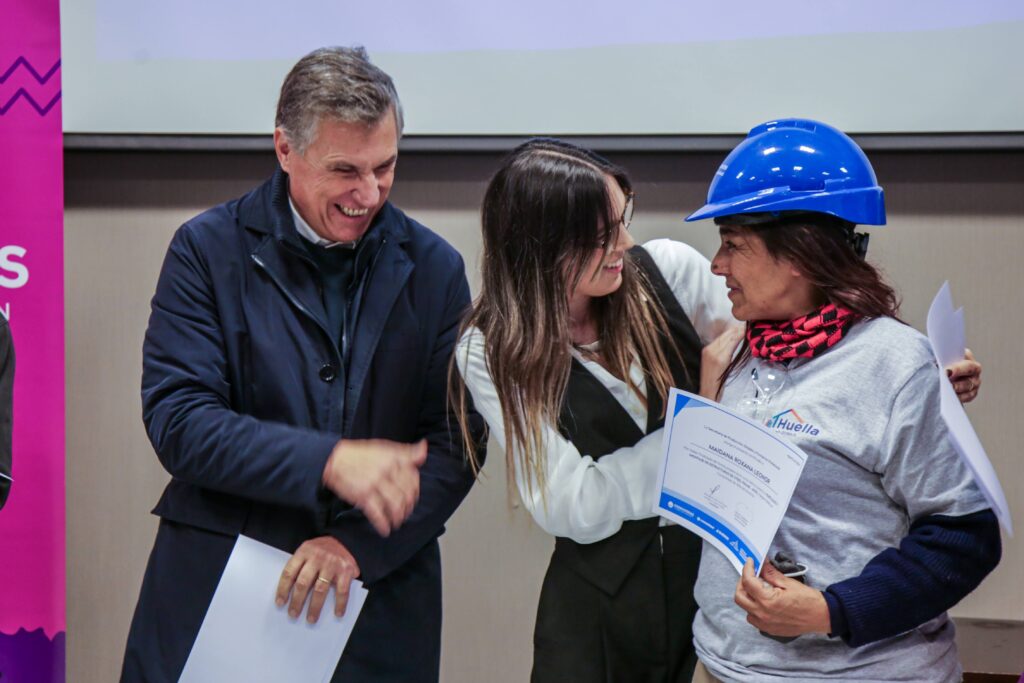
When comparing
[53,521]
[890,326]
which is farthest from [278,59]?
[890,326]

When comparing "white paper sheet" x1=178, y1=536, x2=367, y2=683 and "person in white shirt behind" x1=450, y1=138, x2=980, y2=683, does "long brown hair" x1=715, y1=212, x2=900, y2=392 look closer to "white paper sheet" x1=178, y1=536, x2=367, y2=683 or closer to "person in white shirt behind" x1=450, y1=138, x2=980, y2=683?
"person in white shirt behind" x1=450, y1=138, x2=980, y2=683

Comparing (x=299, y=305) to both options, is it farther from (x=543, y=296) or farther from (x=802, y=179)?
(x=802, y=179)

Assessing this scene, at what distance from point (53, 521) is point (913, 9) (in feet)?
6.88

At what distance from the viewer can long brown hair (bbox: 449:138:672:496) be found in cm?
160

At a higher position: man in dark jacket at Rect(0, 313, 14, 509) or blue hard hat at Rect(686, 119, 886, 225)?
blue hard hat at Rect(686, 119, 886, 225)

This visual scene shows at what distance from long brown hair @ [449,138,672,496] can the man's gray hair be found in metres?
0.23

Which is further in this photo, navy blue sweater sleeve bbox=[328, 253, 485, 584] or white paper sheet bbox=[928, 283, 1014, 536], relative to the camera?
navy blue sweater sleeve bbox=[328, 253, 485, 584]

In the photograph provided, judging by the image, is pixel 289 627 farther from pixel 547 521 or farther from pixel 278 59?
pixel 278 59

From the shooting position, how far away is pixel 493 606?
2574 mm

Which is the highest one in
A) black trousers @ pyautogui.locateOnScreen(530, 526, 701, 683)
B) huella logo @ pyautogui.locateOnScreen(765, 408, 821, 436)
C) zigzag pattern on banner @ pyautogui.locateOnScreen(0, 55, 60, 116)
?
zigzag pattern on banner @ pyautogui.locateOnScreen(0, 55, 60, 116)

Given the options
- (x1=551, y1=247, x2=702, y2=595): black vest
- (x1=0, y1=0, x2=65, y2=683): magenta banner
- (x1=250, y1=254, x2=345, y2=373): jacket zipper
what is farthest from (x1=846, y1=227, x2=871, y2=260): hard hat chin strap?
(x1=0, y1=0, x2=65, y2=683): magenta banner

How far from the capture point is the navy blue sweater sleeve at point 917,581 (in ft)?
3.98

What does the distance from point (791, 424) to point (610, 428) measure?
381 mm

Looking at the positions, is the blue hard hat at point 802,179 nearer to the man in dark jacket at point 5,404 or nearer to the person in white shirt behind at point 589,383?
the person in white shirt behind at point 589,383
